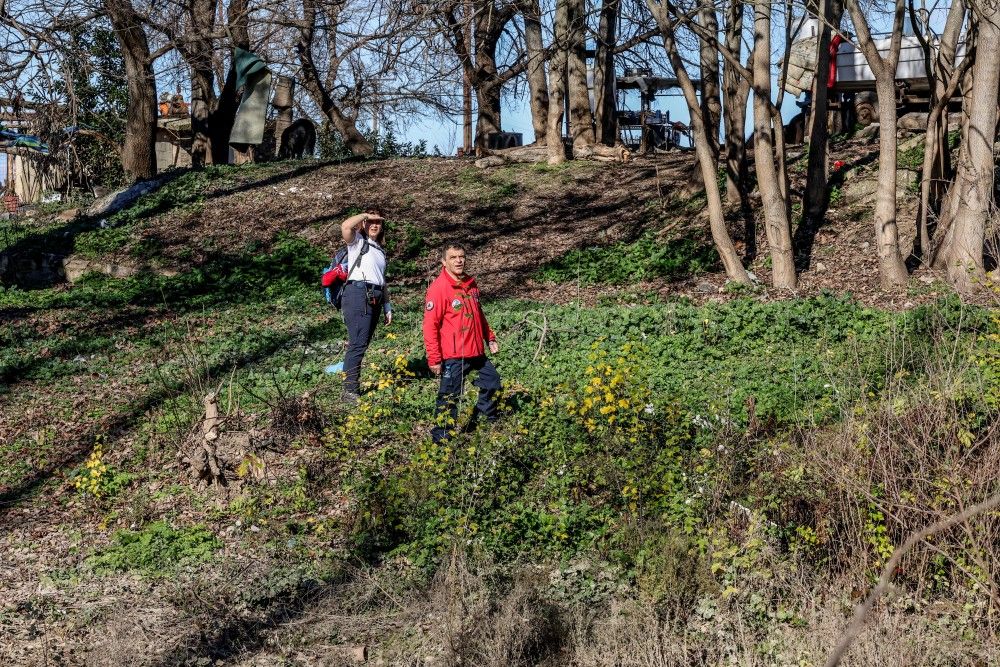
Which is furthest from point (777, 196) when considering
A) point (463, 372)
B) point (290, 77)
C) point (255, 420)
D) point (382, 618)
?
point (290, 77)

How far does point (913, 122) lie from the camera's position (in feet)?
56.5

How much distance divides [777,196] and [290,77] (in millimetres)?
16269

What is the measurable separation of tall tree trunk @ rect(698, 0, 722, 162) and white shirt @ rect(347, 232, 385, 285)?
21.5ft

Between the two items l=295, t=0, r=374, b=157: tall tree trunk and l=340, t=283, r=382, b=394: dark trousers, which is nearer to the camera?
l=340, t=283, r=382, b=394: dark trousers

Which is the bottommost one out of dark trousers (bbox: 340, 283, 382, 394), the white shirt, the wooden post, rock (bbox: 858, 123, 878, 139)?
dark trousers (bbox: 340, 283, 382, 394)

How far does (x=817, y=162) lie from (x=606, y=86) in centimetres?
693

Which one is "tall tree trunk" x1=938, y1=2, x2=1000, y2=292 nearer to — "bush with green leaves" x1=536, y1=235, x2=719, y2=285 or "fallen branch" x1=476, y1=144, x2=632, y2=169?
"bush with green leaves" x1=536, y1=235, x2=719, y2=285

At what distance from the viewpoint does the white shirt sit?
882cm

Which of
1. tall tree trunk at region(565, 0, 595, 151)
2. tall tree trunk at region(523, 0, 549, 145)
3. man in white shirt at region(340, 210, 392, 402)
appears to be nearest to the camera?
man in white shirt at region(340, 210, 392, 402)

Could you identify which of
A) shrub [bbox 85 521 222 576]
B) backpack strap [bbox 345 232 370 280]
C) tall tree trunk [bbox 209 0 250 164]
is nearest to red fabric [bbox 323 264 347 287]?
backpack strap [bbox 345 232 370 280]

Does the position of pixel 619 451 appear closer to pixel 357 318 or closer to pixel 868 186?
pixel 357 318

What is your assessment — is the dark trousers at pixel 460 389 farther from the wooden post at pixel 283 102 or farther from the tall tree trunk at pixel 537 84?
the wooden post at pixel 283 102

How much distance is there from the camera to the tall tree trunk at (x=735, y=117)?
1441 centimetres

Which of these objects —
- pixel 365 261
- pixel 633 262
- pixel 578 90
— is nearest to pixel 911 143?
pixel 633 262
